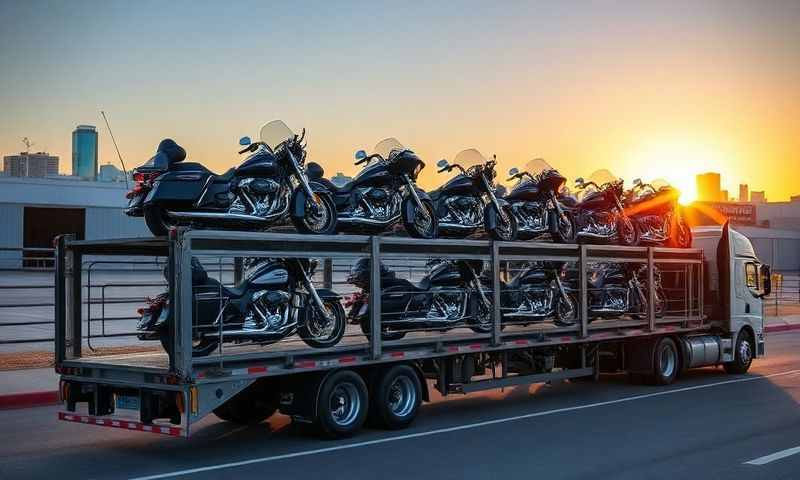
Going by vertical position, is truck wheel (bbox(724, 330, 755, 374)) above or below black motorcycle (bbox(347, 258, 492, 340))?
below

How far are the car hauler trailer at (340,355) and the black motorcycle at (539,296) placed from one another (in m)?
0.13

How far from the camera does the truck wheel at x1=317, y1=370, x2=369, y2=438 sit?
10.6 metres

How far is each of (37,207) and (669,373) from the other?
4480cm

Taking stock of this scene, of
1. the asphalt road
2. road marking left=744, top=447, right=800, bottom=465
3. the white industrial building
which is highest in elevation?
the white industrial building

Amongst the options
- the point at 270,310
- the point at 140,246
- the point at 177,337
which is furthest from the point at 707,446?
the point at 140,246

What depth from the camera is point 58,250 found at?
10.8 m

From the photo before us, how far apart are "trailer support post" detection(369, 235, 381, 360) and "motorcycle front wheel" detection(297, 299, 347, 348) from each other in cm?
37

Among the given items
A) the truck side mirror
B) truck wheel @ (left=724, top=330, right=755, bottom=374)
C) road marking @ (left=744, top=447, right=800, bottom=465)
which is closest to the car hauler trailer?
truck wheel @ (left=724, top=330, right=755, bottom=374)

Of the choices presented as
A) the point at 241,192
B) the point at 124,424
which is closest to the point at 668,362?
the point at 241,192

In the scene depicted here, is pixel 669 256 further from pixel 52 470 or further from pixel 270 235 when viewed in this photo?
pixel 52 470

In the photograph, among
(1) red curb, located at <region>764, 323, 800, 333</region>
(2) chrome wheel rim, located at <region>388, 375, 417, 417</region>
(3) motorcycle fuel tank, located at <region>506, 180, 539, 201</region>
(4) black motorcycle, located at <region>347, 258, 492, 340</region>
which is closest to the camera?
(2) chrome wheel rim, located at <region>388, 375, 417, 417</region>

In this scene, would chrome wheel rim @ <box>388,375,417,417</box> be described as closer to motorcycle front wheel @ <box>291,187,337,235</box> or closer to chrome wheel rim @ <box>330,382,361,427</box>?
chrome wheel rim @ <box>330,382,361,427</box>

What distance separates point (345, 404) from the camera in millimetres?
11062

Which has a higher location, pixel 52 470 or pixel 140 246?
pixel 140 246
